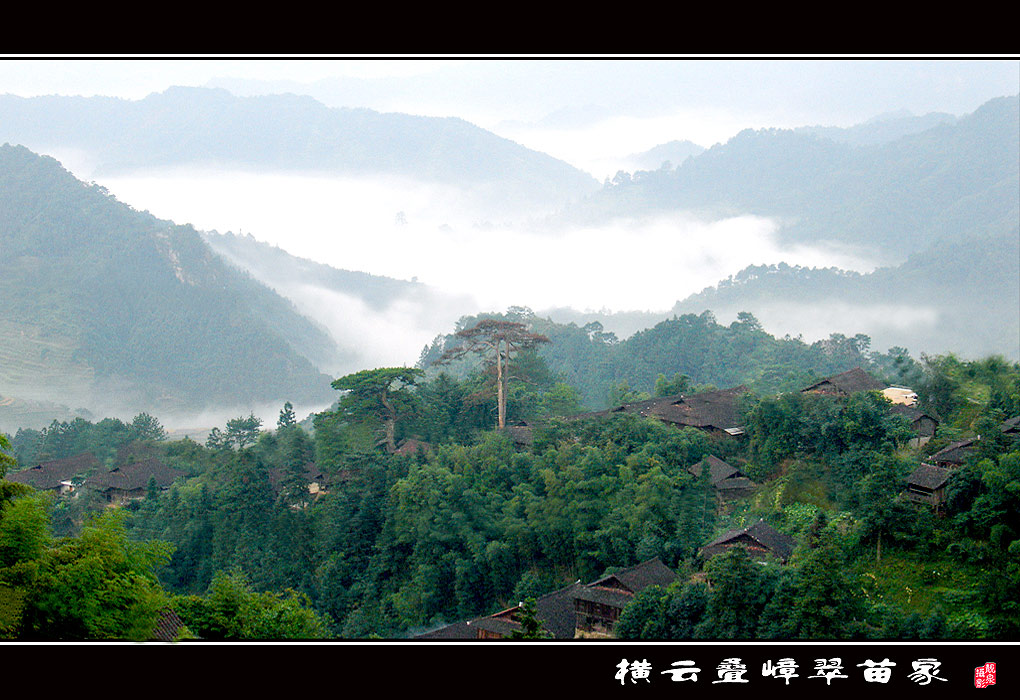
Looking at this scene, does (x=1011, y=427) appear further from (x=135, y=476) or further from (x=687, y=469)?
(x=135, y=476)

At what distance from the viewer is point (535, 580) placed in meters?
11.8

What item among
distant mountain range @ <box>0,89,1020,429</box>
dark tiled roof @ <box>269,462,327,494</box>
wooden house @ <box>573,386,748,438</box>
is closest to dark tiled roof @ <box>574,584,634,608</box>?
wooden house @ <box>573,386,748,438</box>

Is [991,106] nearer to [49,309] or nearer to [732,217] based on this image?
[732,217]

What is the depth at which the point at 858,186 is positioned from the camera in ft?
218

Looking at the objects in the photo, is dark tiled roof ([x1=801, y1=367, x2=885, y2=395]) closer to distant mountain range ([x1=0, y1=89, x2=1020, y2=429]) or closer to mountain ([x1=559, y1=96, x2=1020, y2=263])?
distant mountain range ([x1=0, y1=89, x2=1020, y2=429])

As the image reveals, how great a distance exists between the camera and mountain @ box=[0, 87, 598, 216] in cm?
5772

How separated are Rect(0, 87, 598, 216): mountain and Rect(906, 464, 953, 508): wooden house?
50.0 metres

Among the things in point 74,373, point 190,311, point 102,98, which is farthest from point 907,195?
point 102,98

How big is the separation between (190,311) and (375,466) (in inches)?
1026

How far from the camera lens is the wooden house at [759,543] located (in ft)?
32.3

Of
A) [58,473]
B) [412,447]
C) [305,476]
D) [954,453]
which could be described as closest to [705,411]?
[954,453]

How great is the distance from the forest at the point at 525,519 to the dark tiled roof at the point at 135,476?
14cm

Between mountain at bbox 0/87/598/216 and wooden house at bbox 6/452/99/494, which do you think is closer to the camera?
wooden house at bbox 6/452/99/494

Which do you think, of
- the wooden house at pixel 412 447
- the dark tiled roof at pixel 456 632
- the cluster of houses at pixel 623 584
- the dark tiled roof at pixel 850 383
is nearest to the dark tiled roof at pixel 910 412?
the dark tiled roof at pixel 850 383
